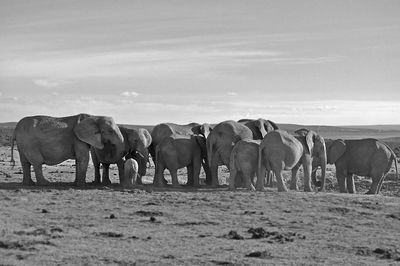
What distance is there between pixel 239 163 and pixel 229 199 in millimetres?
3309

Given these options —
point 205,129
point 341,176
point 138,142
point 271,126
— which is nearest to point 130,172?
point 138,142

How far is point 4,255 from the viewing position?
12.6m

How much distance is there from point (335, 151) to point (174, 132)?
227 inches

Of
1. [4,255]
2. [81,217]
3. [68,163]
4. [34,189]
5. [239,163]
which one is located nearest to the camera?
[4,255]

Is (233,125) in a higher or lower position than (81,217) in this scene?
higher

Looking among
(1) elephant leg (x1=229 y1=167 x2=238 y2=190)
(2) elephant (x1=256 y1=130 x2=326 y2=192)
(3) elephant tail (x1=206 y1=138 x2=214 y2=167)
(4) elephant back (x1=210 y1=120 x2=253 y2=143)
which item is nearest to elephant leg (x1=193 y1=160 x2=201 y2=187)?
(3) elephant tail (x1=206 y1=138 x2=214 y2=167)

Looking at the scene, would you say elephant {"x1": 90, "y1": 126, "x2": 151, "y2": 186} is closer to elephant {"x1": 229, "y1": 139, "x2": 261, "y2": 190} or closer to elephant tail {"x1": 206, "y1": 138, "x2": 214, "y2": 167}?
elephant tail {"x1": 206, "y1": 138, "x2": 214, "y2": 167}

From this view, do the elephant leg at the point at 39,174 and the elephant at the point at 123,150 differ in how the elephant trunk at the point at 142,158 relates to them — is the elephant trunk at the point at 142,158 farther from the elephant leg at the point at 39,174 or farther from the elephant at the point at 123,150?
the elephant leg at the point at 39,174

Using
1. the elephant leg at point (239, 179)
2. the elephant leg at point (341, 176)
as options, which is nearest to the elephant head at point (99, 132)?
the elephant leg at point (239, 179)

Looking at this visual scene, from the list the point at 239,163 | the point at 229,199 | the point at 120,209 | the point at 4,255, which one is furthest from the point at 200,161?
the point at 4,255

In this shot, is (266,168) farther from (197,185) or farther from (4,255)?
(4,255)

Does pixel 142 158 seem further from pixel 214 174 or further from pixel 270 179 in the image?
pixel 270 179

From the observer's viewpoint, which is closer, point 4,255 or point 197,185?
point 4,255

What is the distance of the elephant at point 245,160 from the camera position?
23203mm
